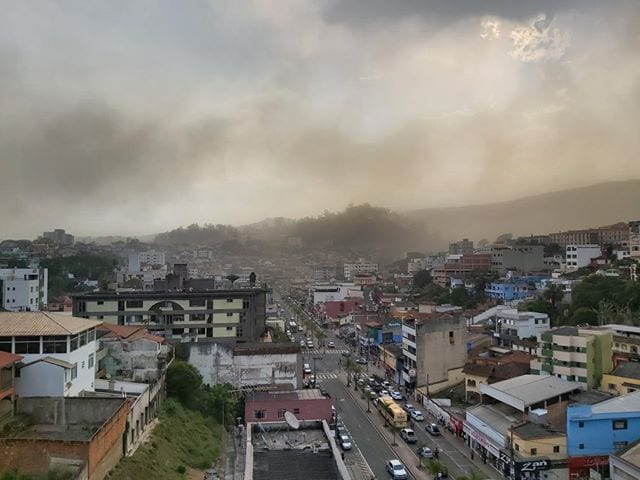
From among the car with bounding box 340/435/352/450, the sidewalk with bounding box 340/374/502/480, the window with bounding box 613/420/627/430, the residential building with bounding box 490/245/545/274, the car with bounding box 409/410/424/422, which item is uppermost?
the residential building with bounding box 490/245/545/274

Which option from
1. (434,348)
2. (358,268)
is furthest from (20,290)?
(358,268)

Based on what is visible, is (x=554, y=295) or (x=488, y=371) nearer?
(x=488, y=371)

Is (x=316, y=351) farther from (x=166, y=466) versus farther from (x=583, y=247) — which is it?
(x=583, y=247)

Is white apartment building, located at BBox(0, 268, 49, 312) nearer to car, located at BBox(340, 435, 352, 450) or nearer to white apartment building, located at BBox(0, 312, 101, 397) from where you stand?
white apartment building, located at BBox(0, 312, 101, 397)

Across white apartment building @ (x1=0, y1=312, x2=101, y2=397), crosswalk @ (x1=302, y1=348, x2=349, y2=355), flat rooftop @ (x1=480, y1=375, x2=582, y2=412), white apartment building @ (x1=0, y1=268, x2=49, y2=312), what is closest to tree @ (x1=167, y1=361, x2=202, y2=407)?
white apartment building @ (x1=0, y1=312, x2=101, y2=397)

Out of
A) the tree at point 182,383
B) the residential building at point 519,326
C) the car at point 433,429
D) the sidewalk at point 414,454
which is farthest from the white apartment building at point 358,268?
the tree at point 182,383

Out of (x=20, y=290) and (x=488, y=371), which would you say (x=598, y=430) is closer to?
(x=488, y=371)

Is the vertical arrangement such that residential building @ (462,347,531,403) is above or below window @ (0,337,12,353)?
below

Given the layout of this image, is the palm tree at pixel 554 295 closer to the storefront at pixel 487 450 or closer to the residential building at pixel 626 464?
the storefront at pixel 487 450
